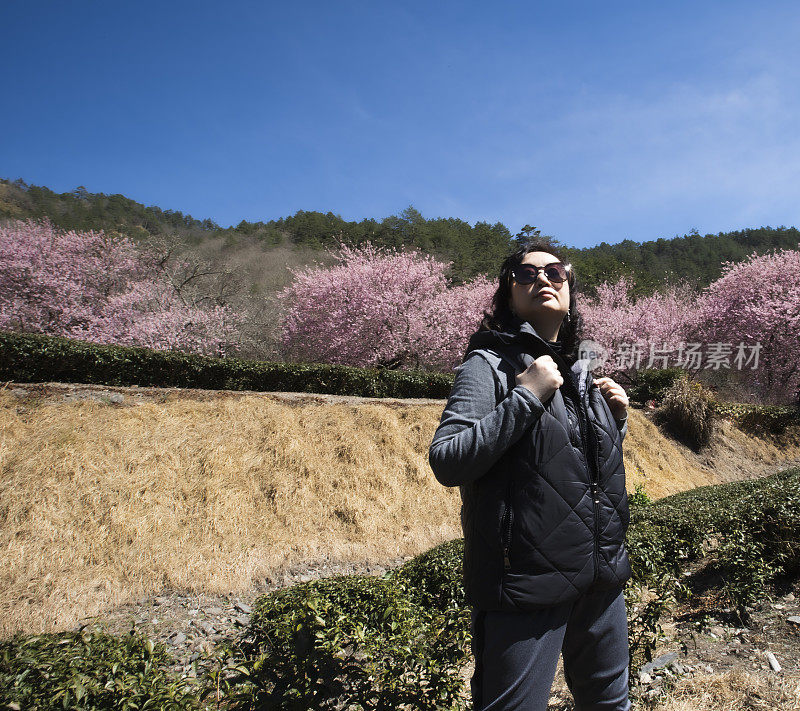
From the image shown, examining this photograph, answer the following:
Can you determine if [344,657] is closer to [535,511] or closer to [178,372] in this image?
[535,511]

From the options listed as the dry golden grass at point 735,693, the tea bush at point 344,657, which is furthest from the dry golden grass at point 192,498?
the dry golden grass at point 735,693

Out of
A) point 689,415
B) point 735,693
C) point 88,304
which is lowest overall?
point 735,693

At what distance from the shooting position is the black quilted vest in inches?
51.0

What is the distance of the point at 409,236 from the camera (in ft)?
123

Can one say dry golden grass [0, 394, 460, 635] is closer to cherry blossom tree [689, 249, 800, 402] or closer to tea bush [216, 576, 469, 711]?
tea bush [216, 576, 469, 711]

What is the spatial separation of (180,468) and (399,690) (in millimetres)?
5168

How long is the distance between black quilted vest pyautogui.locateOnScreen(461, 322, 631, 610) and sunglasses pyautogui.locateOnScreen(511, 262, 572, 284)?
190 millimetres

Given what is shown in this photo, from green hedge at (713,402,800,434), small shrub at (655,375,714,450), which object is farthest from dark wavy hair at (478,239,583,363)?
green hedge at (713,402,800,434)

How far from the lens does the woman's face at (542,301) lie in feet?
5.34

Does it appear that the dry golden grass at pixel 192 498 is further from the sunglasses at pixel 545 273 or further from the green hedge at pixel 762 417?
the green hedge at pixel 762 417

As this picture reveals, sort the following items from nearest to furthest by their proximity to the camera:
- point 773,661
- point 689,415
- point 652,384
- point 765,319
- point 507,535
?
point 507,535, point 773,661, point 689,415, point 652,384, point 765,319

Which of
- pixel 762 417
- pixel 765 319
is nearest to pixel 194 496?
pixel 762 417

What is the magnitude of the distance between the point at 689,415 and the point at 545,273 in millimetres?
14078

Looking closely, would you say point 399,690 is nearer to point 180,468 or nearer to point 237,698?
point 237,698
